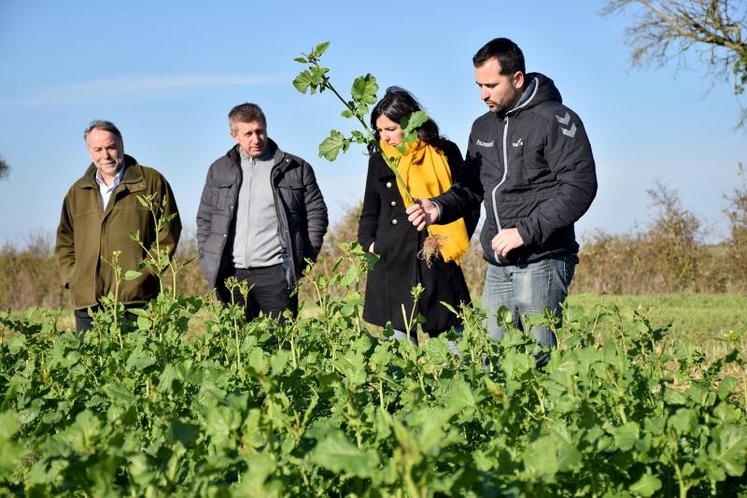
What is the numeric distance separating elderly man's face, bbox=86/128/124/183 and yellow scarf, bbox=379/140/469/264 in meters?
1.70

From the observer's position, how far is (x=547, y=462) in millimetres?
2012

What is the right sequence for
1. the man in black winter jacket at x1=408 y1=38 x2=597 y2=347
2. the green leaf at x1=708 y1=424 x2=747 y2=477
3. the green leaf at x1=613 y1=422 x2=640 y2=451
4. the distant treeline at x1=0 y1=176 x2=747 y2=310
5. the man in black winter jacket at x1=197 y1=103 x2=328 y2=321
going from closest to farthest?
the green leaf at x1=613 y1=422 x2=640 y2=451
the green leaf at x1=708 y1=424 x2=747 y2=477
the man in black winter jacket at x1=408 y1=38 x2=597 y2=347
the man in black winter jacket at x1=197 y1=103 x2=328 y2=321
the distant treeline at x1=0 y1=176 x2=747 y2=310

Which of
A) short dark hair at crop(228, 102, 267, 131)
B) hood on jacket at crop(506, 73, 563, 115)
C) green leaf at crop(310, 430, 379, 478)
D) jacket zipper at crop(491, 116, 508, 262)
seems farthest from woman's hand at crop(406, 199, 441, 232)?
green leaf at crop(310, 430, 379, 478)

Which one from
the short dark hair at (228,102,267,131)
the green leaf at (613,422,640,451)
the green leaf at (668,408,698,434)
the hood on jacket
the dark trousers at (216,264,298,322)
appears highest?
the short dark hair at (228,102,267,131)

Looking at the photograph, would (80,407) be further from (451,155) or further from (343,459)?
(451,155)

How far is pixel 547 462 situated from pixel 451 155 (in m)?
3.25

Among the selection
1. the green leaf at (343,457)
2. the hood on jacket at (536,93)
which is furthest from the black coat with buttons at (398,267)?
the green leaf at (343,457)

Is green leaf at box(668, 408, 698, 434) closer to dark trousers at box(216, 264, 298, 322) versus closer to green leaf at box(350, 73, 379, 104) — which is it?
green leaf at box(350, 73, 379, 104)

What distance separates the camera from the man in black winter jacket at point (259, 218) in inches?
223

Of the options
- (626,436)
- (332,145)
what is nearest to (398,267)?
(332,145)

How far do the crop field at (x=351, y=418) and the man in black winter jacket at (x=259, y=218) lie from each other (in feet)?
5.10

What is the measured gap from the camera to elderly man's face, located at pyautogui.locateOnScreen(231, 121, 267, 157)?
5.63m

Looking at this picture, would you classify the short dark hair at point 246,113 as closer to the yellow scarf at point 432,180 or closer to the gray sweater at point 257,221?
the gray sweater at point 257,221

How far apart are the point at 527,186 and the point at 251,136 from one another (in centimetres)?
214
